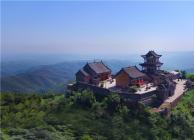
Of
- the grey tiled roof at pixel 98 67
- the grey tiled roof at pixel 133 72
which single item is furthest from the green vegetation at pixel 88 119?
the grey tiled roof at pixel 98 67

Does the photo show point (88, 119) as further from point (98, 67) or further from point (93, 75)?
point (98, 67)

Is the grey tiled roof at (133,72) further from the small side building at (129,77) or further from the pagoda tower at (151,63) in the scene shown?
the pagoda tower at (151,63)

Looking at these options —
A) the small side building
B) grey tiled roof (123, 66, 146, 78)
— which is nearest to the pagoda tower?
grey tiled roof (123, 66, 146, 78)

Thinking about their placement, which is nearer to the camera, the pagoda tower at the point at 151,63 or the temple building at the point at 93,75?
the temple building at the point at 93,75

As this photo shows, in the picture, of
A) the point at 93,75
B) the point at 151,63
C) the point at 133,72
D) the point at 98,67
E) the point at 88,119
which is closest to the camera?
the point at 88,119

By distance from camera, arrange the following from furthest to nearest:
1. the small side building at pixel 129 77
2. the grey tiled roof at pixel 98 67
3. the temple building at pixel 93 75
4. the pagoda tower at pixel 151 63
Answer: the pagoda tower at pixel 151 63 < the grey tiled roof at pixel 98 67 < the temple building at pixel 93 75 < the small side building at pixel 129 77

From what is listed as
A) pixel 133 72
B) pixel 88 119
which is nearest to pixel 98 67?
pixel 133 72

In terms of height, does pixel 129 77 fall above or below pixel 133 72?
below
